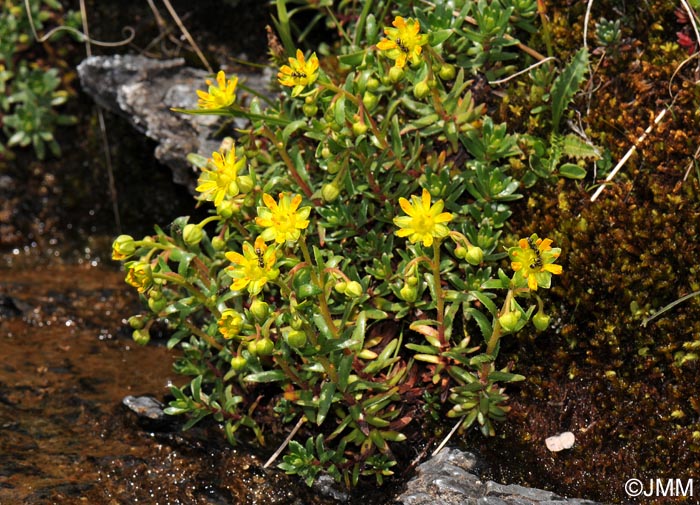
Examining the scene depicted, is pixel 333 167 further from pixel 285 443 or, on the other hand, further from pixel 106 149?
pixel 106 149

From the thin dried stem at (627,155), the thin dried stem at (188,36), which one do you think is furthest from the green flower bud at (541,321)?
the thin dried stem at (188,36)

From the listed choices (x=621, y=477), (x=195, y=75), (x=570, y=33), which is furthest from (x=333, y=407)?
(x=195, y=75)

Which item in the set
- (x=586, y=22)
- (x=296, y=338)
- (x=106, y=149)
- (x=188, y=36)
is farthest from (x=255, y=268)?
(x=106, y=149)

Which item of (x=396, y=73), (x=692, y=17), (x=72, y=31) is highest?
(x=692, y=17)

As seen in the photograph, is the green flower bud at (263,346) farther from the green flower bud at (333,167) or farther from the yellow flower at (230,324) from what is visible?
the green flower bud at (333,167)

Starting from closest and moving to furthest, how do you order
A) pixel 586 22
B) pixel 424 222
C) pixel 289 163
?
pixel 424 222
pixel 289 163
pixel 586 22

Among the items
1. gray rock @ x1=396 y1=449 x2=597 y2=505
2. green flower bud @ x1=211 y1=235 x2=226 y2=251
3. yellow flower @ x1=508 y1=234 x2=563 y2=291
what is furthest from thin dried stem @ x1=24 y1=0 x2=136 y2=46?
gray rock @ x1=396 y1=449 x2=597 y2=505

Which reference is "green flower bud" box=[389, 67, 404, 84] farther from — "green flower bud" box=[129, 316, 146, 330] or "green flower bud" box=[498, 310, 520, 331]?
"green flower bud" box=[129, 316, 146, 330]
